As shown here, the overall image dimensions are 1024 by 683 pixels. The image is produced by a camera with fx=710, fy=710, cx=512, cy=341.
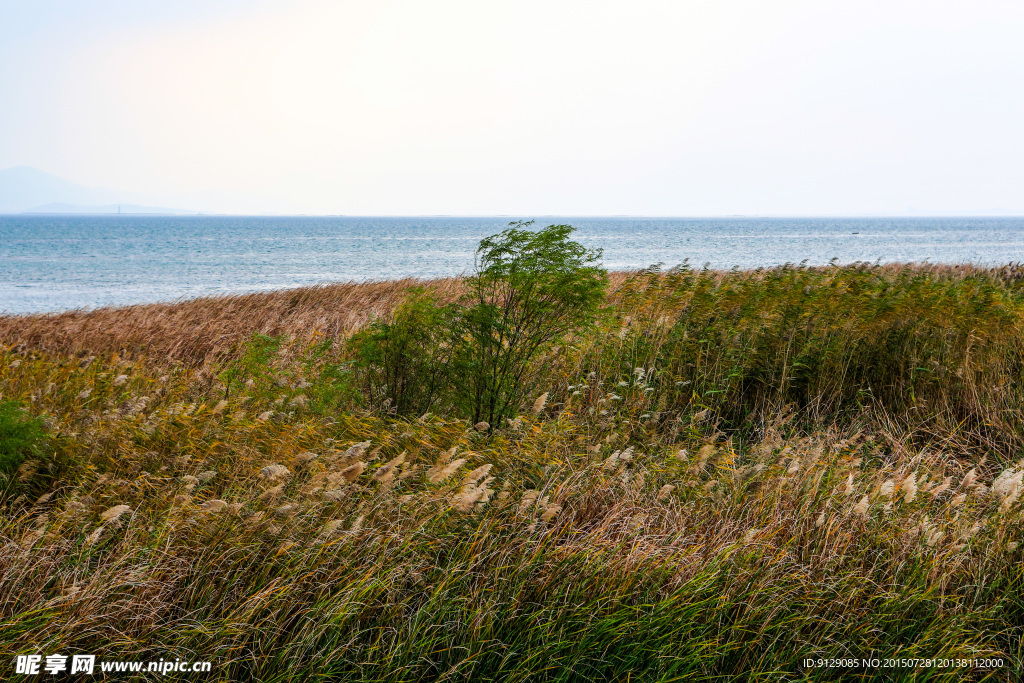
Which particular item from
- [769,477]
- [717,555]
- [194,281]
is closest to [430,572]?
[717,555]

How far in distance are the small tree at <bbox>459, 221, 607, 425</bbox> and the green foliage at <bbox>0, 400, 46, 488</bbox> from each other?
3117mm

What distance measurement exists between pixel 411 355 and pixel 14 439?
10.2 ft

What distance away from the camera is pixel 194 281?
43.0 meters

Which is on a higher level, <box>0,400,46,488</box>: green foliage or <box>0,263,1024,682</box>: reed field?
<box>0,400,46,488</box>: green foliage

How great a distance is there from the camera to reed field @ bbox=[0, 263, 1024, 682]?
328cm

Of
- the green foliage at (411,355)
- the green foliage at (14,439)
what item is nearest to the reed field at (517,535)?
the green foliage at (14,439)

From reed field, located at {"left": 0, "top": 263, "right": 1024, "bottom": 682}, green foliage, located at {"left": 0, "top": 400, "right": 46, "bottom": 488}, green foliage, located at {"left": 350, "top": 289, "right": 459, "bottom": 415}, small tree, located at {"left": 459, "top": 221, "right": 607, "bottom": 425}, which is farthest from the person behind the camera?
green foliage, located at {"left": 350, "top": 289, "right": 459, "bottom": 415}

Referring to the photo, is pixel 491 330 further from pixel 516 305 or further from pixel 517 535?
pixel 517 535

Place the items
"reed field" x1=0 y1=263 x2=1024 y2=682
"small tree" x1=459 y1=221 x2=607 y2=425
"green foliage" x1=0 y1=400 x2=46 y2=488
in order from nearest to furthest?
1. "reed field" x1=0 y1=263 x2=1024 y2=682
2. "green foliage" x1=0 y1=400 x2=46 y2=488
3. "small tree" x1=459 y1=221 x2=607 y2=425

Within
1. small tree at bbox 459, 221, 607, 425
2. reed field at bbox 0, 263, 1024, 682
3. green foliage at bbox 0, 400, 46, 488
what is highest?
small tree at bbox 459, 221, 607, 425

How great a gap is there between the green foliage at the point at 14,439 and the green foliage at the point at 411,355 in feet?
8.48

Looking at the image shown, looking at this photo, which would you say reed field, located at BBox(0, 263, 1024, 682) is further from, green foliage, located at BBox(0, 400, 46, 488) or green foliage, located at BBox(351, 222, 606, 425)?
green foliage, located at BBox(351, 222, 606, 425)

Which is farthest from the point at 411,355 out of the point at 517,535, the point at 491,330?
the point at 517,535

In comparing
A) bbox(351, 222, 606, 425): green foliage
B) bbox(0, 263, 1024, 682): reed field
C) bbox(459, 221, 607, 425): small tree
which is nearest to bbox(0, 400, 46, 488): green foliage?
bbox(0, 263, 1024, 682): reed field
